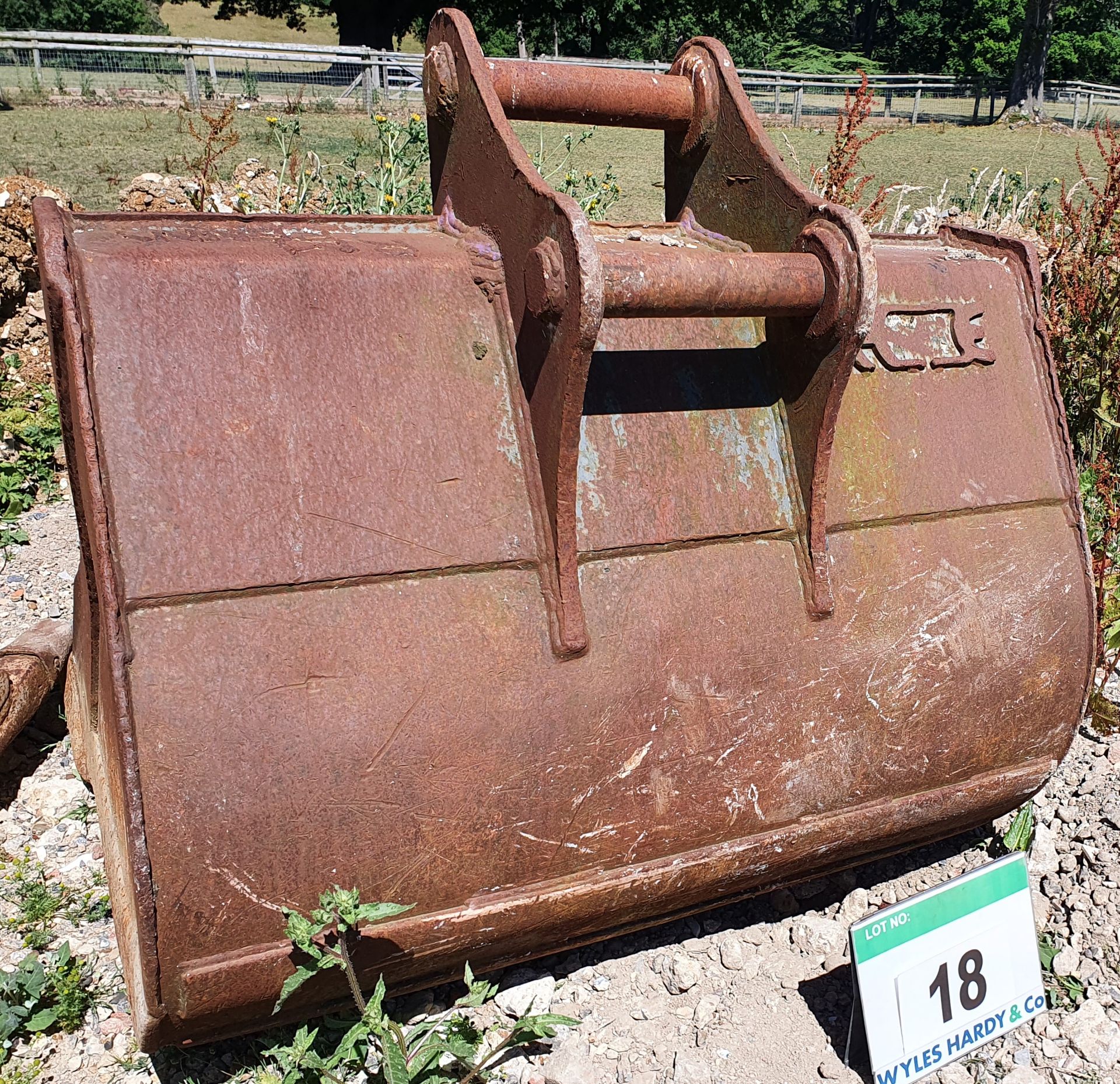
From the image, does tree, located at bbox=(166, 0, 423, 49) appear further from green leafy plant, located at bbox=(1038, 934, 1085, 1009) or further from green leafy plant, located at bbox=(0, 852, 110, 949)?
green leafy plant, located at bbox=(1038, 934, 1085, 1009)

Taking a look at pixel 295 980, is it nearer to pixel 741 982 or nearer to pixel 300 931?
pixel 300 931

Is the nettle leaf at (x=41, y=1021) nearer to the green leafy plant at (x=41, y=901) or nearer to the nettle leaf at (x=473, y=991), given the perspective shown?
the green leafy plant at (x=41, y=901)

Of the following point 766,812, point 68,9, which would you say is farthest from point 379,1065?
point 68,9

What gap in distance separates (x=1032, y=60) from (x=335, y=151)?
77.2 ft

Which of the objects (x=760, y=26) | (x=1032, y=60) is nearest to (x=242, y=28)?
(x=760, y=26)

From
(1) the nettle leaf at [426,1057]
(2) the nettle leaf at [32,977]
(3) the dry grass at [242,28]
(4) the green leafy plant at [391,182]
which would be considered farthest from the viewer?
(3) the dry grass at [242,28]

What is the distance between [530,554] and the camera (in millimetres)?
1804

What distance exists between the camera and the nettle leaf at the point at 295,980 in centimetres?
161

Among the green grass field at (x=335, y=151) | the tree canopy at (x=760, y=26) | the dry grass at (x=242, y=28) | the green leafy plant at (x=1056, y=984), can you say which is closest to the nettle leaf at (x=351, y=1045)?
the green leafy plant at (x=1056, y=984)

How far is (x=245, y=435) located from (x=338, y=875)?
737mm

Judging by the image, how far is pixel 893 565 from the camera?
2078 millimetres

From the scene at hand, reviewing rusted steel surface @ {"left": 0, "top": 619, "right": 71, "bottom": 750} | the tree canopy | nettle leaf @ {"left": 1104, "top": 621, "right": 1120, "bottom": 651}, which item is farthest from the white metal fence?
nettle leaf @ {"left": 1104, "top": 621, "right": 1120, "bottom": 651}

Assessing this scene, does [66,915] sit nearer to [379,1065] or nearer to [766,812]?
[379,1065]

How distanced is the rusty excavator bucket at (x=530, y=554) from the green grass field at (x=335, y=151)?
22.9 ft
